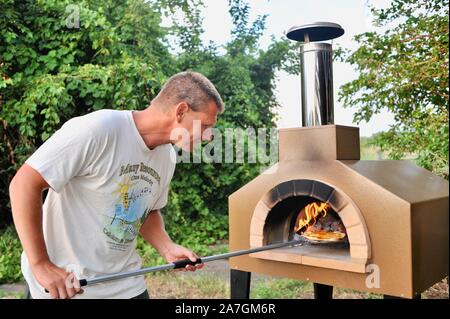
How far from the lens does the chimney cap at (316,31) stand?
2.28 meters

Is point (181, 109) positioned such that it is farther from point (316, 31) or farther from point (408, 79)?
point (408, 79)

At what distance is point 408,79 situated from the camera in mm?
3082

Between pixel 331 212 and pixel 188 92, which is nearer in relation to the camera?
pixel 188 92

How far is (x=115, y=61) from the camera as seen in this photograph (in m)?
3.89

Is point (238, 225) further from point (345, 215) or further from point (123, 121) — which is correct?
point (123, 121)

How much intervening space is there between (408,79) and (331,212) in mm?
1389

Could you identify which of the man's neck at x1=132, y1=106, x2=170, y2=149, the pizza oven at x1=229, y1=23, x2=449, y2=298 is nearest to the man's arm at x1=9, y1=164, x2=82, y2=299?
the man's neck at x1=132, y1=106, x2=170, y2=149

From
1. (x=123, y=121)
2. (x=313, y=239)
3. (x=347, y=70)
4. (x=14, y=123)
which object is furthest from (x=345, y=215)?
(x=14, y=123)

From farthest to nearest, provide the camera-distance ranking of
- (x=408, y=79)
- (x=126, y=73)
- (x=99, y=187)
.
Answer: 1. (x=126, y=73)
2. (x=408, y=79)
3. (x=99, y=187)

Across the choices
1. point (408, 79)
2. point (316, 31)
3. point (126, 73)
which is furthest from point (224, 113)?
point (316, 31)

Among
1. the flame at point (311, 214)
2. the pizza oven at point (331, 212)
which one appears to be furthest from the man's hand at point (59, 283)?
the flame at point (311, 214)

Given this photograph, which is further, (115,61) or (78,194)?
(115,61)

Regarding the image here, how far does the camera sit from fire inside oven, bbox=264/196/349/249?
2.17m

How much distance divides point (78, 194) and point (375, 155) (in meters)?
2.60
